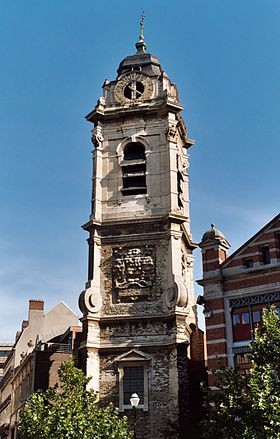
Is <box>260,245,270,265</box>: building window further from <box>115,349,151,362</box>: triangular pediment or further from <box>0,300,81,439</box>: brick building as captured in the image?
<box>0,300,81,439</box>: brick building

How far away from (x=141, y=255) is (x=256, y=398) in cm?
1535

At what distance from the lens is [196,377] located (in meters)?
36.4

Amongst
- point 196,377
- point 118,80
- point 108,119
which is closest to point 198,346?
point 196,377

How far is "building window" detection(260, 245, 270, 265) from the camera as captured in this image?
3256 centimetres

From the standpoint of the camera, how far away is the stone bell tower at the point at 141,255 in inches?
1358

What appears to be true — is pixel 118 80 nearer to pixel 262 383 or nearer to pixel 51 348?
pixel 51 348

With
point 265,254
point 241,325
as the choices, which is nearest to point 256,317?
point 241,325

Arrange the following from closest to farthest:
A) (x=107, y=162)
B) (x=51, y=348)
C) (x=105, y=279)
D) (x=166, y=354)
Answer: (x=166, y=354), (x=105, y=279), (x=107, y=162), (x=51, y=348)

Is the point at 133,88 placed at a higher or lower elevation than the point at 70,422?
higher

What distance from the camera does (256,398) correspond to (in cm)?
2344

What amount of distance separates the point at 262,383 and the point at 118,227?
16.9 m

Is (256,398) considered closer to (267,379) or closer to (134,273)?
(267,379)

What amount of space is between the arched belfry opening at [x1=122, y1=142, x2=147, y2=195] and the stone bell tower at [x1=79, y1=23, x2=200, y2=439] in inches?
2.5

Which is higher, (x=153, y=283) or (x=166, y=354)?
(x=153, y=283)
